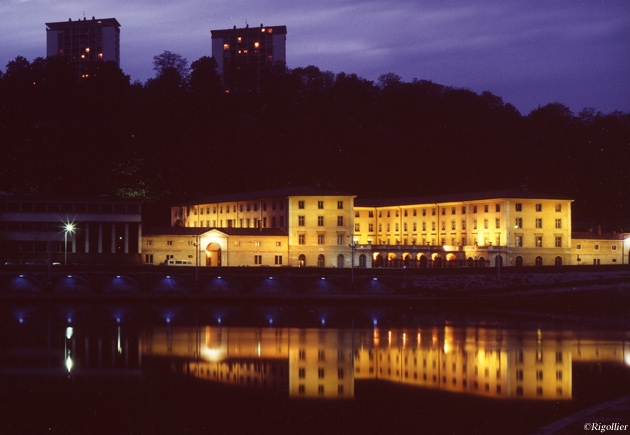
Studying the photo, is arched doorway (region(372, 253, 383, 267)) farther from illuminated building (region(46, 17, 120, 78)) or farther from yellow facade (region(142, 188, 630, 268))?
illuminated building (region(46, 17, 120, 78))

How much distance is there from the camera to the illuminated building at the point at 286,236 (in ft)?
312

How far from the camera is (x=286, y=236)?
97.3m

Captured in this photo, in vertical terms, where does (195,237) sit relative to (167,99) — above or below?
below

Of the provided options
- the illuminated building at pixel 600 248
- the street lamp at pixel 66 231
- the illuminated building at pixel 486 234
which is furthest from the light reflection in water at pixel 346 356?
the illuminated building at pixel 600 248

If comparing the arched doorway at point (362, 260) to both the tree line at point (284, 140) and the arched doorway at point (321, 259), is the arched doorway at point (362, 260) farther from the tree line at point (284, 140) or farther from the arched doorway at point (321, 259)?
the tree line at point (284, 140)

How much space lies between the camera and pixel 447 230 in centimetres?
10656

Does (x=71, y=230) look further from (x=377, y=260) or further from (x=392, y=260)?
(x=392, y=260)

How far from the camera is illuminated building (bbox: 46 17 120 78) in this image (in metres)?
176

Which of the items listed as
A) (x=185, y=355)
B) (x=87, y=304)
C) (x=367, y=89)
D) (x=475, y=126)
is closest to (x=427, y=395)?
(x=185, y=355)

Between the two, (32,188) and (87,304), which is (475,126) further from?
(87,304)

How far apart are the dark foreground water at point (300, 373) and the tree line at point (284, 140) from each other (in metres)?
58.1

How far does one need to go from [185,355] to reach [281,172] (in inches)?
3169

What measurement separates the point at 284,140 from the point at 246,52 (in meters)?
43.1

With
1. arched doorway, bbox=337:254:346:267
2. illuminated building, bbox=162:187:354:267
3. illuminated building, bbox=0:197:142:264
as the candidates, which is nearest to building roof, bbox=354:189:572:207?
illuminated building, bbox=162:187:354:267
